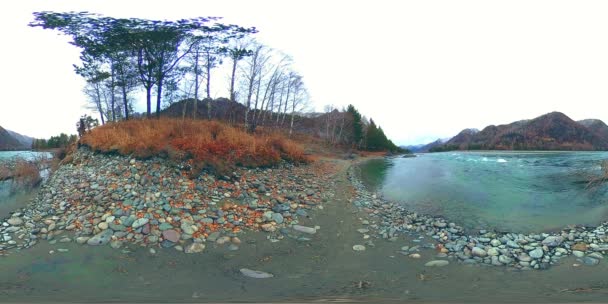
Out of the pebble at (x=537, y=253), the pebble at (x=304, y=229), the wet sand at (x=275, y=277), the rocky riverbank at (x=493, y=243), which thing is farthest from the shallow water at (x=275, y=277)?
the pebble at (x=304, y=229)

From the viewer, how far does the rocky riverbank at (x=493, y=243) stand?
5.83 metres

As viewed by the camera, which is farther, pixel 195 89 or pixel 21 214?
pixel 195 89

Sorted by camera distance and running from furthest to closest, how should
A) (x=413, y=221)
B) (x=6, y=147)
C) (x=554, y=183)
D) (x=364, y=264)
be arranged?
(x=6, y=147) → (x=554, y=183) → (x=413, y=221) → (x=364, y=264)

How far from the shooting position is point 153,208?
7.70 metres

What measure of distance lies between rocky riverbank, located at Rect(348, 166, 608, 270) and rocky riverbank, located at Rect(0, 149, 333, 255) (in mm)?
2406

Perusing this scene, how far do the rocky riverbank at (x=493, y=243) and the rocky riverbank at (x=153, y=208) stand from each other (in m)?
2.41

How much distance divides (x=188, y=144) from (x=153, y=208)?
362 centimetres

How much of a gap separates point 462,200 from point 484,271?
22.4ft

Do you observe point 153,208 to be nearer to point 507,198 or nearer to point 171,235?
point 171,235

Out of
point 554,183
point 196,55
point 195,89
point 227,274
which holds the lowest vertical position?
point 227,274

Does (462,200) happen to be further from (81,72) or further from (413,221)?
(81,72)

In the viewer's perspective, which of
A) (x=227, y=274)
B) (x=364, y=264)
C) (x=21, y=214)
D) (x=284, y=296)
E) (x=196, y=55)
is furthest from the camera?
(x=196, y=55)

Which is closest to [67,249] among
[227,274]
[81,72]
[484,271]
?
[227,274]

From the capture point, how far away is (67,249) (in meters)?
6.29
